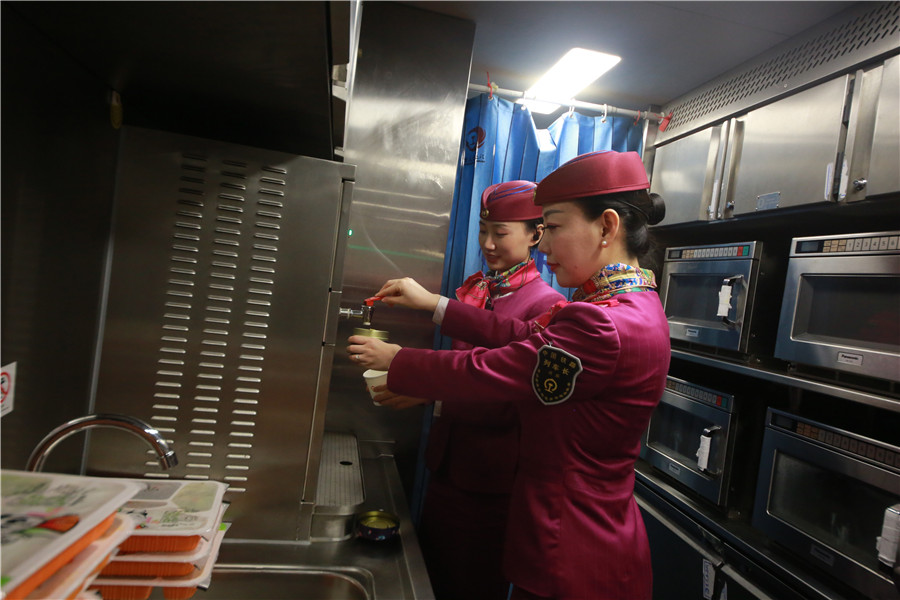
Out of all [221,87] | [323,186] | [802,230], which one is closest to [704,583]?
[802,230]

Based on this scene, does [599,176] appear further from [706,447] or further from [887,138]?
[706,447]

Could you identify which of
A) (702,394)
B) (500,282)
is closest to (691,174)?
(702,394)

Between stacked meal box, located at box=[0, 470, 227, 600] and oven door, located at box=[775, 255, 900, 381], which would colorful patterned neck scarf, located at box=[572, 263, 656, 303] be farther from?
stacked meal box, located at box=[0, 470, 227, 600]

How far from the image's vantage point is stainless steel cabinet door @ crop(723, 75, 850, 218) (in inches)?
60.4

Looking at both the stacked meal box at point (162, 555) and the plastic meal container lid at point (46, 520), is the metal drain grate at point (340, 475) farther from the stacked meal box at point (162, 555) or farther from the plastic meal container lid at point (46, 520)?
the plastic meal container lid at point (46, 520)

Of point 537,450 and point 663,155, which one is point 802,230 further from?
point 537,450

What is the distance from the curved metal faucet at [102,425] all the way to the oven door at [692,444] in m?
1.64

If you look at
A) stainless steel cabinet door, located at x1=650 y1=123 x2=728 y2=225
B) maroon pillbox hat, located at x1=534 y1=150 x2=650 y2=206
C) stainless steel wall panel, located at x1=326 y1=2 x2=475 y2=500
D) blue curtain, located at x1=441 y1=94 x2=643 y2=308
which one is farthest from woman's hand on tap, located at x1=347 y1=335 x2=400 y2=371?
stainless steel cabinet door, located at x1=650 y1=123 x2=728 y2=225

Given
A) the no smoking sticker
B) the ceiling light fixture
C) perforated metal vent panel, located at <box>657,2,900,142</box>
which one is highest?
the ceiling light fixture

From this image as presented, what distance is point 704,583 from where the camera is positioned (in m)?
1.63

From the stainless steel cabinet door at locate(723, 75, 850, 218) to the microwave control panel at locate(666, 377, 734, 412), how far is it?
25.3 inches

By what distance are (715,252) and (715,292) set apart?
142 millimetres

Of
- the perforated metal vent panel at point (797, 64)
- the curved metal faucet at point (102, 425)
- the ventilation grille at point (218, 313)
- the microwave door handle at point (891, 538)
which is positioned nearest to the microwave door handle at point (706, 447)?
the microwave door handle at point (891, 538)

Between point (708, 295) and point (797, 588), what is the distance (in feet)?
3.05
